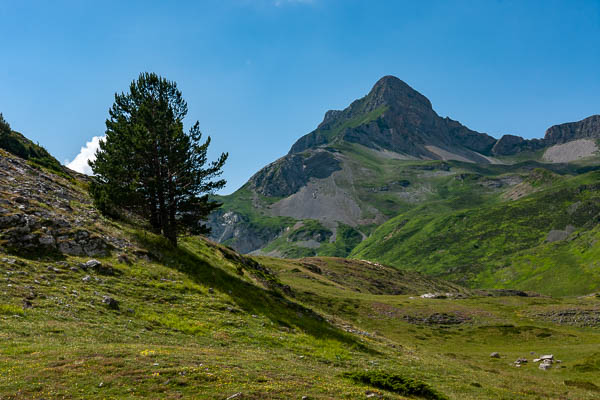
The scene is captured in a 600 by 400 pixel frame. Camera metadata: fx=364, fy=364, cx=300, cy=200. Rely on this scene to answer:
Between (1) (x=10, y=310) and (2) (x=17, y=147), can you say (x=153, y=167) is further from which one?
(2) (x=17, y=147)

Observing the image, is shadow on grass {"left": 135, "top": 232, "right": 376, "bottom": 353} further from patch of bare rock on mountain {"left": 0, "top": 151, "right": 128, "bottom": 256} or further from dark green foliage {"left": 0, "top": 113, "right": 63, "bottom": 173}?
dark green foliage {"left": 0, "top": 113, "right": 63, "bottom": 173}

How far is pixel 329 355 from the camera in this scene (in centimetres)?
2845

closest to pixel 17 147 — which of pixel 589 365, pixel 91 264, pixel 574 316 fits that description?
pixel 91 264

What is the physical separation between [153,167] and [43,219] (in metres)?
13.6

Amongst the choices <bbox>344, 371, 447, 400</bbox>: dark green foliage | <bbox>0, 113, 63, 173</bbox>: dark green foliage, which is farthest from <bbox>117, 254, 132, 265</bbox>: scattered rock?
<bbox>0, 113, 63, 173</bbox>: dark green foliage

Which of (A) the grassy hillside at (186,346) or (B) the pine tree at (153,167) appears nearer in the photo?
(A) the grassy hillside at (186,346)

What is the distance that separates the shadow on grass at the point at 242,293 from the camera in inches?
1398

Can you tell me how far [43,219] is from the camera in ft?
105

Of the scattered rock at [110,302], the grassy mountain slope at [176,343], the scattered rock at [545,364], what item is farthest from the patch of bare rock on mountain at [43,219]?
the scattered rock at [545,364]

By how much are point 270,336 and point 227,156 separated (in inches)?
946

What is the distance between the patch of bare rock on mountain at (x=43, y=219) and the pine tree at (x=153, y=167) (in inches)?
155

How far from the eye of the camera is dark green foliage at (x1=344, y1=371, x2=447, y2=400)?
2023cm

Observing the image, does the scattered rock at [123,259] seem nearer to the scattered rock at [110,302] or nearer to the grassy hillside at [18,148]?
the scattered rock at [110,302]

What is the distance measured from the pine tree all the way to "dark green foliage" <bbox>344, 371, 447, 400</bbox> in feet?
92.4
